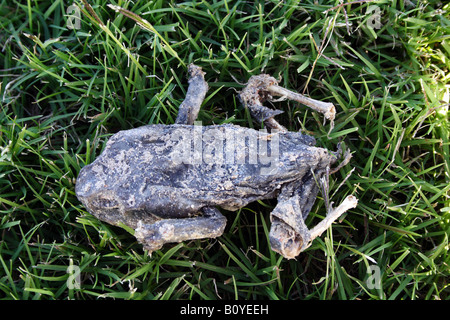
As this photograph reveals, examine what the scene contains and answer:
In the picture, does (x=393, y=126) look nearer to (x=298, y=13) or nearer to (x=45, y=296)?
(x=298, y=13)

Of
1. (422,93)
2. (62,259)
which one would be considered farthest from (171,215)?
(422,93)
